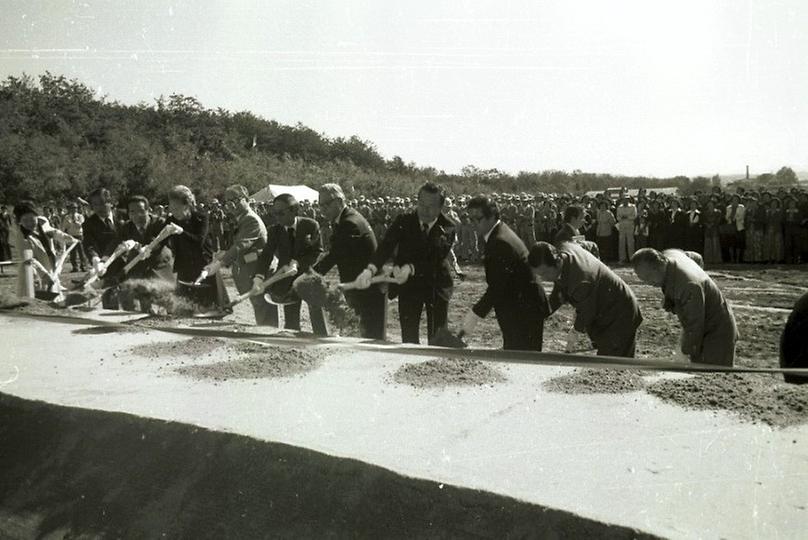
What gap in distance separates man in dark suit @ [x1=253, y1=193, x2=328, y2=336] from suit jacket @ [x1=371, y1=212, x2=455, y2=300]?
1.20 metres

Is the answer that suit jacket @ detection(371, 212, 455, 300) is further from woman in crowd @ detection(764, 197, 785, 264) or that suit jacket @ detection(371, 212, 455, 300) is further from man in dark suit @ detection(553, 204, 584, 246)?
woman in crowd @ detection(764, 197, 785, 264)

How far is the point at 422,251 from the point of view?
251 inches

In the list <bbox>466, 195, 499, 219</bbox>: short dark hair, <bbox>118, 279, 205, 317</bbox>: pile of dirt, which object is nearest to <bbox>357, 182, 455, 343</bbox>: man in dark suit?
<bbox>466, 195, 499, 219</bbox>: short dark hair

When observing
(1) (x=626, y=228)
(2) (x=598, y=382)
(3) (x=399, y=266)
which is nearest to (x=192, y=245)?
(3) (x=399, y=266)

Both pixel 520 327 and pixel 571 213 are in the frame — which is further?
pixel 571 213

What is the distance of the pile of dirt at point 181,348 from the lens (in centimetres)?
615

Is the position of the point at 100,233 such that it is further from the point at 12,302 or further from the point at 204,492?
the point at 204,492

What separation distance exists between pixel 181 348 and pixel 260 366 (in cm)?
120

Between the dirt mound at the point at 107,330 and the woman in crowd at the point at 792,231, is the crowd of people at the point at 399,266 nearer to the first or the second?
the dirt mound at the point at 107,330

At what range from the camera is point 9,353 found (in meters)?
6.54

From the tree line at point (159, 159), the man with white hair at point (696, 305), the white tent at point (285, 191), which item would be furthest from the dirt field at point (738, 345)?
the tree line at point (159, 159)

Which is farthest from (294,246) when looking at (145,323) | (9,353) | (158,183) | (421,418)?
(158,183)

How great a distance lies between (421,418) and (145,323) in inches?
178

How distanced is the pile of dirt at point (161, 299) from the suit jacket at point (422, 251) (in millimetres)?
2743
